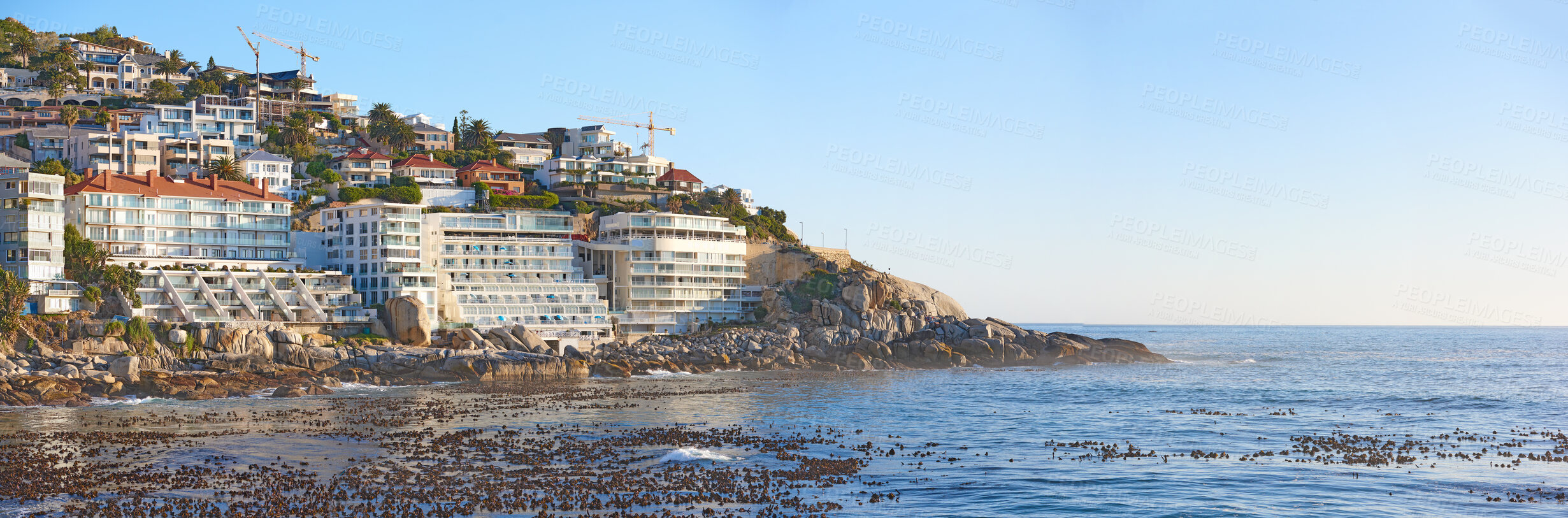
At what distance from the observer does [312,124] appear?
14100 centimetres

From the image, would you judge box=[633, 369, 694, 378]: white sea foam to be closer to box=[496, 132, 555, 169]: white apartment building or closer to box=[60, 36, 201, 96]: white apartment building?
box=[496, 132, 555, 169]: white apartment building

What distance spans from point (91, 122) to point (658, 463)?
405 feet

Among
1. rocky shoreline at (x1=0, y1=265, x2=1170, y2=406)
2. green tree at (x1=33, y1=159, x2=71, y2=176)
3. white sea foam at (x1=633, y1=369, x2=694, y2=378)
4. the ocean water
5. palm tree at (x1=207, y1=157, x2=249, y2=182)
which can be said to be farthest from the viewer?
palm tree at (x1=207, y1=157, x2=249, y2=182)

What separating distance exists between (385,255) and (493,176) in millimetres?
34900

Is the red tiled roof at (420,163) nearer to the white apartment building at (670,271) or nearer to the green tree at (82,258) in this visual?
the white apartment building at (670,271)

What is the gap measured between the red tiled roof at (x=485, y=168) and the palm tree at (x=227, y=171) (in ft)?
75.2

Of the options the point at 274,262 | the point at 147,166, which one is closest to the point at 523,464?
the point at 274,262

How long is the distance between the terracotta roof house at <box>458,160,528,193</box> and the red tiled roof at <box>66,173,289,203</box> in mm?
24222

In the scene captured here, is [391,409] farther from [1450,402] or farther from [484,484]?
[1450,402]

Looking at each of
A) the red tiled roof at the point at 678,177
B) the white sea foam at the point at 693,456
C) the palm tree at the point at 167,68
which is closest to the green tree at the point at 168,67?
the palm tree at the point at 167,68

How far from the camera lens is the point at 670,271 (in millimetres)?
111375

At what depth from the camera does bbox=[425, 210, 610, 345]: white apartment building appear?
98250mm

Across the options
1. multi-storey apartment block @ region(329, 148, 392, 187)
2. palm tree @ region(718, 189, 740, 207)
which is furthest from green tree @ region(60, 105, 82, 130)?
palm tree @ region(718, 189, 740, 207)

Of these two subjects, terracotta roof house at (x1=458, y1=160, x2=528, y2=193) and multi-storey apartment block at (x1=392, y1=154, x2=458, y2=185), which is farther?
terracotta roof house at (x1=458, y1=160, x2=528, y2=193)
